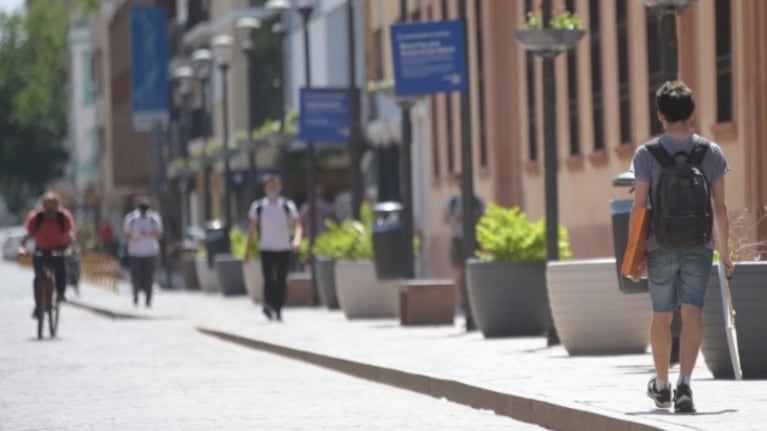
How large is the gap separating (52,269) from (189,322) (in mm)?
4893

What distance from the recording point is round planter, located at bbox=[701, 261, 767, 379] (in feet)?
54.1

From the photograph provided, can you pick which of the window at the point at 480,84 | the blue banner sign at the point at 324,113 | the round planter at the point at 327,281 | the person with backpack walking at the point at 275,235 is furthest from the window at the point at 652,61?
the window at the point at 480,84

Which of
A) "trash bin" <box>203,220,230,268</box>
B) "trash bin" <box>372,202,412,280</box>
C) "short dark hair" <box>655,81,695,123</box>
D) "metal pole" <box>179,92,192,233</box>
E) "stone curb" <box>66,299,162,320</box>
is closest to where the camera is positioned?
"short dark hair" <box>655,81,695,123</box>

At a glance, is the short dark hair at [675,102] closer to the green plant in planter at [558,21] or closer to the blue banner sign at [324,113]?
the green plant in planter at [558,21]

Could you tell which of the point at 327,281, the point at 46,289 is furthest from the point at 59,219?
the point at 327,281

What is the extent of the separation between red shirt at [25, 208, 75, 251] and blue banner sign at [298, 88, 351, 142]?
384 inches

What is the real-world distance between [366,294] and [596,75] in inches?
195

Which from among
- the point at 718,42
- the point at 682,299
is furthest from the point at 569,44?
the point at 682,299

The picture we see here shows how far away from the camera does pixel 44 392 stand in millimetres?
19938

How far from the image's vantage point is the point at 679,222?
14.2m

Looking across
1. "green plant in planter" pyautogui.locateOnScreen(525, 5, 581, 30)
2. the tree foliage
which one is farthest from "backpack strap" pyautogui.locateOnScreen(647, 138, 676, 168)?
the tree foliage

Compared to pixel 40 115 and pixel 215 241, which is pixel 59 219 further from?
pixel 40 115

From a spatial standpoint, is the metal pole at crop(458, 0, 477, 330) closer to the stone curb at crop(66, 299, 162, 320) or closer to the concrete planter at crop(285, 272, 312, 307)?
the stone curb at crop(66, 299, 162, 320)

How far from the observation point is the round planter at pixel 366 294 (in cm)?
3378
